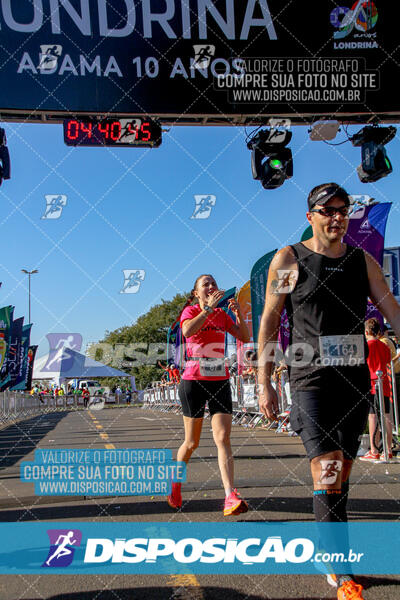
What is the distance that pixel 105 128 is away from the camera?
10.6m

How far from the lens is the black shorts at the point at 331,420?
10.1ft

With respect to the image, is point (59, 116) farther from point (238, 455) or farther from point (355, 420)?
point (355, 420)

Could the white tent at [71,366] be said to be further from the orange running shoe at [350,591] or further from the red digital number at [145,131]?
the orange running shoe at [350,591]

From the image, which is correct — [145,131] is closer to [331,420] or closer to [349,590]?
[331,420]

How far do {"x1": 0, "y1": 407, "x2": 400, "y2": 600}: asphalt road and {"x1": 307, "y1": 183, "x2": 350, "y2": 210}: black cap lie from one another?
2046mm

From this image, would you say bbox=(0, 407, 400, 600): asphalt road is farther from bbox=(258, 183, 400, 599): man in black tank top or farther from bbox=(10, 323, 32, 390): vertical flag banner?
bbox=(10, 323, 32, 390): vertical flag banner

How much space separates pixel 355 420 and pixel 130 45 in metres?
8.96

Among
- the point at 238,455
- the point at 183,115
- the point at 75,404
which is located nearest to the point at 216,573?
the point at 238,455

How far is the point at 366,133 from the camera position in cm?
1106

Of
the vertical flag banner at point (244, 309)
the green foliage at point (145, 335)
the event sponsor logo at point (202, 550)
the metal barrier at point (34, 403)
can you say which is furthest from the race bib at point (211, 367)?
the green foliage at point (145, 335)

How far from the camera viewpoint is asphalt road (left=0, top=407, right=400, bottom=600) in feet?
10.3

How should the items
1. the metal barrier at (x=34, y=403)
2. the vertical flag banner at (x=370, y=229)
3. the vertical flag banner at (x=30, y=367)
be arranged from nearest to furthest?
the vertical flag banner at (x=370, y=229)
the metal barrier at (x=34, y=403)
the vertical flag banner at (x=30, y=367)

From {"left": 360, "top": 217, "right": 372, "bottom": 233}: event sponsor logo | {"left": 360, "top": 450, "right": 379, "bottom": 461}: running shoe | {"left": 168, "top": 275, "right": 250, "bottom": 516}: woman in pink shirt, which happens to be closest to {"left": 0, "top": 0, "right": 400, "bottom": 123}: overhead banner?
{"left": 360, "top": 217, "right": 372, "bottom": 233}: event sponsor logo

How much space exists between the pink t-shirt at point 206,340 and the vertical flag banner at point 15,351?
22.7m
